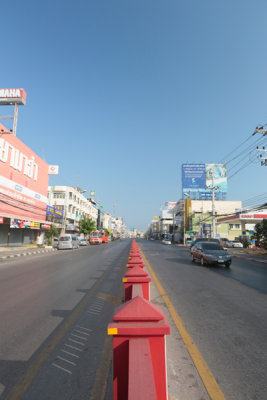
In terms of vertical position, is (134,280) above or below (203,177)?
below

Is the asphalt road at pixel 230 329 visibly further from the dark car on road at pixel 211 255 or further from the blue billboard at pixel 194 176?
the blue billboard at pixel 194 176

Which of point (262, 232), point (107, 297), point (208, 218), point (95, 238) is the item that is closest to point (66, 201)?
point (95, 238)

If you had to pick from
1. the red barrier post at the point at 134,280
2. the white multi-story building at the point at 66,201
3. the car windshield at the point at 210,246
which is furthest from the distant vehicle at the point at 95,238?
the red barrier post at the point at 134,280

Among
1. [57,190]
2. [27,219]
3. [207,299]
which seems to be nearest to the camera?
[207,299]

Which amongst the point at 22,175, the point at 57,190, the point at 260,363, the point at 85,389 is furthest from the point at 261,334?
the point at 57,190

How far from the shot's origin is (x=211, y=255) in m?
14.1

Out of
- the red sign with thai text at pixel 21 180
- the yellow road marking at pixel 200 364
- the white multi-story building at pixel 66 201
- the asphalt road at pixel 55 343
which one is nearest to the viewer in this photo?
the yellow road marking at pixel 200 364

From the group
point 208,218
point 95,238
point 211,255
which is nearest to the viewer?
point 211,255

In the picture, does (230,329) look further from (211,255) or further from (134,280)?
(211,255)

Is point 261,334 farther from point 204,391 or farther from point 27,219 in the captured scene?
point 27,219

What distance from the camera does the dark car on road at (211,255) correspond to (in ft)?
45.3

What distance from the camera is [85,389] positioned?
2656 millimetres

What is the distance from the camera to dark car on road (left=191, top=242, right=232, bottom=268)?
13.8m

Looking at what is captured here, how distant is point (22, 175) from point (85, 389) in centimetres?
2888
